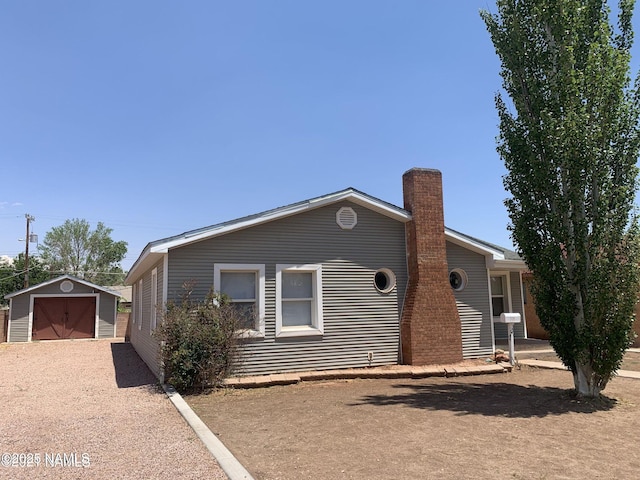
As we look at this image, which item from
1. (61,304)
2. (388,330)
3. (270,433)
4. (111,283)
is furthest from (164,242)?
(111,283)

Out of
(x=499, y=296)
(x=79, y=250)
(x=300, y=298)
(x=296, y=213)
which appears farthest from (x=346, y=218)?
(x=79, y=250)

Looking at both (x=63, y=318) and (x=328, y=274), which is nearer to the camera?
(x=328, y=274)

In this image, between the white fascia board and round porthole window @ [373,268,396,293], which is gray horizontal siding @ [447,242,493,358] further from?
round porthole window @ [373,268,396,293]

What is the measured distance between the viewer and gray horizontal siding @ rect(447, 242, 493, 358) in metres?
11.9

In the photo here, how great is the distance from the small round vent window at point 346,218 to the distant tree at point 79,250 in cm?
5449

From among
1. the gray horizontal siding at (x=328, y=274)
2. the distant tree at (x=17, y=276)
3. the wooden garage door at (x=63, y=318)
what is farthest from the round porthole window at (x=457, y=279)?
the distant tree at (x=17, y=276)

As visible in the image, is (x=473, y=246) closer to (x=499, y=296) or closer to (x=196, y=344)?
(x=499, y=296)

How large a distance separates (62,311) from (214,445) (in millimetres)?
22559

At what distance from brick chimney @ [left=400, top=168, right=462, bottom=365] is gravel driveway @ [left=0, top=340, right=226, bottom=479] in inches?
225

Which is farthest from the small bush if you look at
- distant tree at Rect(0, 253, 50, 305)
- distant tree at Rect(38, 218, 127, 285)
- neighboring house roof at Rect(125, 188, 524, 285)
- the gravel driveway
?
distant tree at Rect(38, 218, 127, 285)

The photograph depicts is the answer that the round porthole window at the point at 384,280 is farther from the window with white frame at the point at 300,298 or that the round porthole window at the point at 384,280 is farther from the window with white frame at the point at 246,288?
the window with white frame at the point at 246,288

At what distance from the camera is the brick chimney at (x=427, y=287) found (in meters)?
11.0

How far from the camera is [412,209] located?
37.8 feet

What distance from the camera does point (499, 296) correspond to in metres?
15.9
